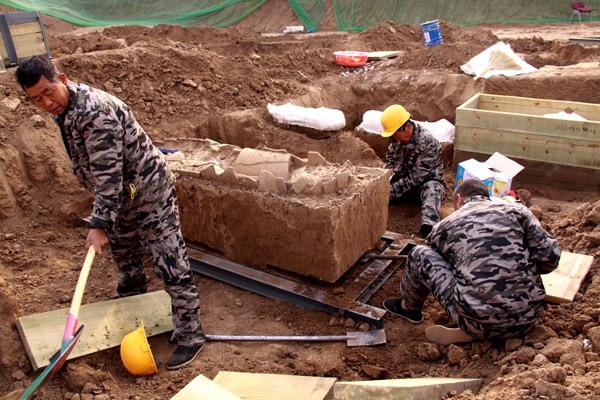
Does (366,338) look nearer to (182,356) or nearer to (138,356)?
(182,356)

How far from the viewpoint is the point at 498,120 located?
20.4 ft

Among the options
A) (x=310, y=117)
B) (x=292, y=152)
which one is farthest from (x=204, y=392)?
(x=310, y=117)

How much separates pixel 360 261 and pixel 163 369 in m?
1.96

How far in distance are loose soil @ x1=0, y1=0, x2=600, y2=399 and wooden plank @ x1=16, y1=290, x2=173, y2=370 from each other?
0.08 m

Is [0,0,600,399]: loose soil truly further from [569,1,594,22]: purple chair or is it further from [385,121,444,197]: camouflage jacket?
[569,1,594,22]: purple chair

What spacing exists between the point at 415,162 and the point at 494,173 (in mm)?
813

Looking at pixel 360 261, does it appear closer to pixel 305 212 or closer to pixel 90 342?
pixel 305 212

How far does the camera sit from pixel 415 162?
18.7 feet

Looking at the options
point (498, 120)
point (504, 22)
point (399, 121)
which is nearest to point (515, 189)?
point (498, 120)

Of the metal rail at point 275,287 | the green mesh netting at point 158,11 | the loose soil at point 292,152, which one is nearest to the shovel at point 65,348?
the loose soil at point 292,152

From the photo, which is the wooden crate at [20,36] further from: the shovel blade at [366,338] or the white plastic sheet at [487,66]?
the white plastic sheet at [487,66]

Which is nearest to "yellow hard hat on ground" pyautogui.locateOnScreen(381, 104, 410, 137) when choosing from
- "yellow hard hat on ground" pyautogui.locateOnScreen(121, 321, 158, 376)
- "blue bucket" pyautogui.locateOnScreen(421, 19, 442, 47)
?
"yellow hard hat on ground" pyautogui.locateOnScreen(121, 321, 158, 376)

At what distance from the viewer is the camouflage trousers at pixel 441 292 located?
3.36 meters

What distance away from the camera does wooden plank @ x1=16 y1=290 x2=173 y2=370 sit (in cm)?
348
